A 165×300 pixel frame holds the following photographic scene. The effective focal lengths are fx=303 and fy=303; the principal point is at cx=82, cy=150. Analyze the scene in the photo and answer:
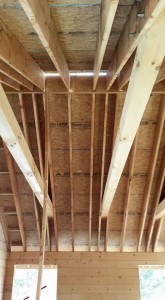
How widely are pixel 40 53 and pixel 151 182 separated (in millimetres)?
3019

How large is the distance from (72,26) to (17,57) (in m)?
0.56

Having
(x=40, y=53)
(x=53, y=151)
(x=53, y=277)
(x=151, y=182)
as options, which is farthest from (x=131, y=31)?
(x=53, y=277)

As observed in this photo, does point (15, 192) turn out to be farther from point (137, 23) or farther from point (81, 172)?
point (137, 23)

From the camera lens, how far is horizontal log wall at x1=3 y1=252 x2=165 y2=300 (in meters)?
5.98

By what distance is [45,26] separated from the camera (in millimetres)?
2180

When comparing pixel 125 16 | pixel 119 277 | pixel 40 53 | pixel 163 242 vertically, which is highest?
pixel 40 53

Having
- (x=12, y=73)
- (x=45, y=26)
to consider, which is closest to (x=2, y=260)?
(x=12, y=73)

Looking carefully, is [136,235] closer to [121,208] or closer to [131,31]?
[121,208]

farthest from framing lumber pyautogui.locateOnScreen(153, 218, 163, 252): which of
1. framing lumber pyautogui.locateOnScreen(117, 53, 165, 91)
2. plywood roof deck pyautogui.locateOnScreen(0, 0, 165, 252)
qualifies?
framing lumber pyautogui.locateOnScreen(117, 53, 165, 91)

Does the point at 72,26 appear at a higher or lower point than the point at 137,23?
higher

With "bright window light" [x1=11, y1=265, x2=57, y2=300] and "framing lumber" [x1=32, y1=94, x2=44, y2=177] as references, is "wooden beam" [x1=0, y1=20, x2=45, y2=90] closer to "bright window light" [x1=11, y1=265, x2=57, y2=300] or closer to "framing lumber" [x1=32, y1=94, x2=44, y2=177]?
"framing lumber" [x1=32, y1=94, x2=44, y2=177]

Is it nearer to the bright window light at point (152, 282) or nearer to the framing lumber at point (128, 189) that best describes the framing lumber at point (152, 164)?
the framing lumber at point (128, 189)

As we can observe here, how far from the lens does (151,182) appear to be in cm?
519

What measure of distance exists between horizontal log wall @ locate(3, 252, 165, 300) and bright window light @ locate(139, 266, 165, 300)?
0.25m
